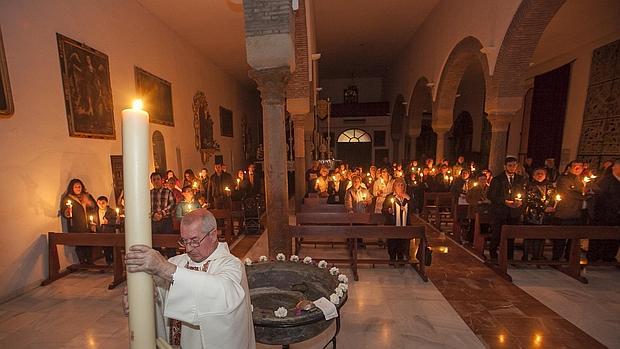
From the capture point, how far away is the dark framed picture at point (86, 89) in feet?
19.7

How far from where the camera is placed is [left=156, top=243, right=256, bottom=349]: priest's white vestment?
1202mm

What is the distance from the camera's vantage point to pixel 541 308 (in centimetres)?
421

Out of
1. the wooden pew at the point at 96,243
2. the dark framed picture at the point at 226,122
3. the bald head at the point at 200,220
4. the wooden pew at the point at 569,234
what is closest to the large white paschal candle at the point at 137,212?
the bald head at the point at 200,220

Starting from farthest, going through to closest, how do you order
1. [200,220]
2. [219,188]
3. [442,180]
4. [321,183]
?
[442,180] → [321,183] → [219,188] → [200,220]

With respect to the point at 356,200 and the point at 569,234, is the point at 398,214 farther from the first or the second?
the point at 569,234

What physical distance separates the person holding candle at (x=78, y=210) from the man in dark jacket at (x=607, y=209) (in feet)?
32.7

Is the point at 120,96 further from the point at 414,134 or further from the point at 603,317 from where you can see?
the point at 414,134

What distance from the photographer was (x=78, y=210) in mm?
5812

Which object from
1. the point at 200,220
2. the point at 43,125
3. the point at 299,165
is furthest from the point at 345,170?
the point at 200,220

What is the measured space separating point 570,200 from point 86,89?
1035 centimetres

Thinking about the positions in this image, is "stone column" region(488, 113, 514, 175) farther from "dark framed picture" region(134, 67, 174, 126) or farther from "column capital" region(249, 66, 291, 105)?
"dark framed picture" region(134, 67, 174, 126)

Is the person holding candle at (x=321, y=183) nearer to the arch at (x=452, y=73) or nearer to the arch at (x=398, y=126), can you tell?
the arch at (x=452, y=73)

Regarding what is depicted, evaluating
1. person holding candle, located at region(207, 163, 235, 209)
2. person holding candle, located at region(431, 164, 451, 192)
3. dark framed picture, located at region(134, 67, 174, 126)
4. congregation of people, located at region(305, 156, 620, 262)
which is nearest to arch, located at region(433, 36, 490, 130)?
person holding candle, located at region(431, 164, 451, 192)

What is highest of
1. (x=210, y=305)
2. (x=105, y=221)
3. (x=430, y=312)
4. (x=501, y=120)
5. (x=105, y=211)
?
(x=501, y=120)
